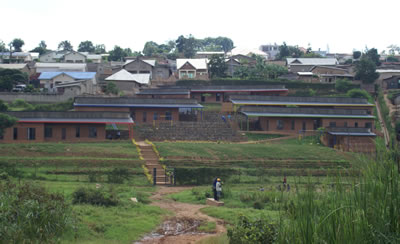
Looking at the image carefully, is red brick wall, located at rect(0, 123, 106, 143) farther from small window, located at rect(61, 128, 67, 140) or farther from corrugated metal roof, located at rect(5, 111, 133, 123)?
corrugated metal roof, located at rect(5, 111, 133, 123)

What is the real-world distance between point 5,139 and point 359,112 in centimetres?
3717

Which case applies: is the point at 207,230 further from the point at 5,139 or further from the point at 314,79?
the point at 314,79

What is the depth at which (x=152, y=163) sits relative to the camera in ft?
111

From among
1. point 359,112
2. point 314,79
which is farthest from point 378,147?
point 314,79

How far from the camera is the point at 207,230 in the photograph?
1839cm

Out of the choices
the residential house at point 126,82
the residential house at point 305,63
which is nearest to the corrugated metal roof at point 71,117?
the residential house at point 126,82

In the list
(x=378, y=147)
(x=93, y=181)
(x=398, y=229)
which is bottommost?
(x=93, y=181)

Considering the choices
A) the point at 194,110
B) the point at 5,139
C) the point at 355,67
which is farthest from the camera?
the point at 355,67

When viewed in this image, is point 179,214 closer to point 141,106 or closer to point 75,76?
point 141,106

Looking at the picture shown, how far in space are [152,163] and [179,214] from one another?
42.2 ft

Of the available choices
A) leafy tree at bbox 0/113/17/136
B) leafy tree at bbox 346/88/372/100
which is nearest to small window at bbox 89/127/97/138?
leafy tree at bbox 0/113/17/136

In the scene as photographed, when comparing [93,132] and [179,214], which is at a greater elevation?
[93,132]

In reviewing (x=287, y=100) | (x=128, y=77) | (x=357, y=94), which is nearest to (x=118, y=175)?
(x=287, y=100)

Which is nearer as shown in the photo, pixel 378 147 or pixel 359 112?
pixel 378 147
